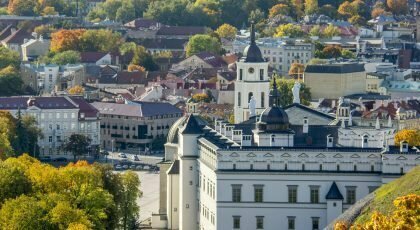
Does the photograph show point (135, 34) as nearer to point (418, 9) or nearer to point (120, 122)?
point (418, 9)

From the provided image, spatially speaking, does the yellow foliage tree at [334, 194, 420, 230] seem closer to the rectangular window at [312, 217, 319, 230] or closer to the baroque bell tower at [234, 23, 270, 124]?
the rectangular window at [312, 217, 319, 230]

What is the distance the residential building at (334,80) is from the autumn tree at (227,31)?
44.6m

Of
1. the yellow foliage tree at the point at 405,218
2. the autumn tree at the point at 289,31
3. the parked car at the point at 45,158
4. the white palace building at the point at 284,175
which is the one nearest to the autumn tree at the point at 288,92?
the parked car at the point at 45,158

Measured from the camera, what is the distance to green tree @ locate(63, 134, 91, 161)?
326 feet

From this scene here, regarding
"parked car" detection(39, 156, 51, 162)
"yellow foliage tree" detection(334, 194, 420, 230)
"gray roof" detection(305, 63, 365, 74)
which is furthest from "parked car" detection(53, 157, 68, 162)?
"yellow foliage tree" detection(334, 194, 420, 230)

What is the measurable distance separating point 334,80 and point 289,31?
42.2m

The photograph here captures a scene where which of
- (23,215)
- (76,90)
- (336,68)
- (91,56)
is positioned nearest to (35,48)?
(91,56)

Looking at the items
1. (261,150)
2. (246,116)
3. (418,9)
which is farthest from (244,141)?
(418,9)

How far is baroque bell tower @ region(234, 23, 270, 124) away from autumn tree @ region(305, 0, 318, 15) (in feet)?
334

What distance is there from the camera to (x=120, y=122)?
350ft

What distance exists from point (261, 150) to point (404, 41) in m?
93.6

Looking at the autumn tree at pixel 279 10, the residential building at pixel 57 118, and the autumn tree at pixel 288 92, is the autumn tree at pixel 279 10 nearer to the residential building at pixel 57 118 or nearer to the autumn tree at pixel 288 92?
the autumn tree at pixel 288 92

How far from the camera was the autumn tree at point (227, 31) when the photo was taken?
534ft

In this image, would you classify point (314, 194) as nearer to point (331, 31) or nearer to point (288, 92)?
point (288, 92)
